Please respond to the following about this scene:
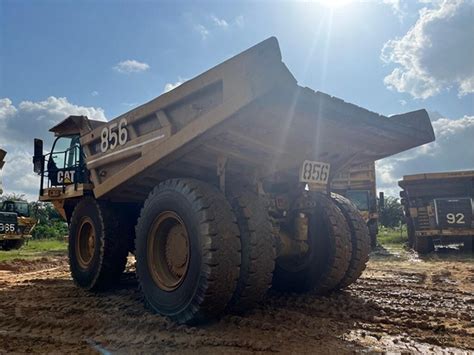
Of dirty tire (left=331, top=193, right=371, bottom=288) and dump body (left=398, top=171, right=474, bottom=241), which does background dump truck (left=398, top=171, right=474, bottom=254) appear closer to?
dump body (left=398, top=171, right=474, bottom=241)

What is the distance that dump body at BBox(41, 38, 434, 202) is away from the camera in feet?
9.75

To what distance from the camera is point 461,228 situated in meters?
10.3

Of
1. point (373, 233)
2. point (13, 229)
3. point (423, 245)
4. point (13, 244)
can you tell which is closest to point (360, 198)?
point (373, 233)

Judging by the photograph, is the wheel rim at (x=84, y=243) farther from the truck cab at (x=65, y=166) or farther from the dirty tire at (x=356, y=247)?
the dirty tire at (x=356, y=247)

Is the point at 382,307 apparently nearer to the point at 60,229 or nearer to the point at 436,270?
the point at 436,270

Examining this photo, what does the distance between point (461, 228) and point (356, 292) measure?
7.00 meters

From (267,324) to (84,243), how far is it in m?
3.29

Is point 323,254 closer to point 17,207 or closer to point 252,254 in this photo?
point 252,254

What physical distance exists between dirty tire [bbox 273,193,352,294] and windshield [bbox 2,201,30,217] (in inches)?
677

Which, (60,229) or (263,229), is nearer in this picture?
(263,229)

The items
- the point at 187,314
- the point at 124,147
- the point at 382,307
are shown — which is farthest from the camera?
the point at 124,147

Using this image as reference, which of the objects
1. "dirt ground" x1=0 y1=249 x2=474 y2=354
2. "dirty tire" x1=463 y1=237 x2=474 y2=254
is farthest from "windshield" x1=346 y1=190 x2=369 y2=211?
"dirt ground" x1=0 y1=249 x2=474 y2=354

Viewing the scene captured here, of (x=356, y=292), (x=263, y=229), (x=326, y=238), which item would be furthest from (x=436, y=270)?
(x=263, y=229)

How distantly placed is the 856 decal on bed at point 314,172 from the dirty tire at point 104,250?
2474mm
